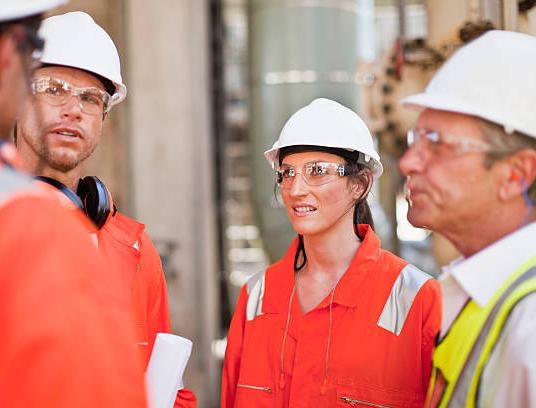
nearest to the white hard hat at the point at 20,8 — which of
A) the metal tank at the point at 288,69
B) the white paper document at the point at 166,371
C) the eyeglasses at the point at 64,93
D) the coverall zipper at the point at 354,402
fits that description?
the white paper document at the point at 166,371

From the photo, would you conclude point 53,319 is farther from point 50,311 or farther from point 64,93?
point 64,93

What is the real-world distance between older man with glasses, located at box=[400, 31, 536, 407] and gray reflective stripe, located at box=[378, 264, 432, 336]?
2.45 ft

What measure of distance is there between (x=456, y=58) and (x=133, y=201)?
511 centimetres

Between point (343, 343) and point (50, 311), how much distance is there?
65.7 inches

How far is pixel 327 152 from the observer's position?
2.80m

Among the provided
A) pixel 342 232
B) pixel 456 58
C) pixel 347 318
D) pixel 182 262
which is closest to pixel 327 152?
pixel 342 232

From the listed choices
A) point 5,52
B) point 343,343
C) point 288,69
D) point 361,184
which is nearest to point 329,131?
point 361,184

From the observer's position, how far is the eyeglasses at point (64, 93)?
8.80 ft

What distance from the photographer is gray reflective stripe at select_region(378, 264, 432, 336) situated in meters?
2.51

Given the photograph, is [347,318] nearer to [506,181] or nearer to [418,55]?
[506,181]

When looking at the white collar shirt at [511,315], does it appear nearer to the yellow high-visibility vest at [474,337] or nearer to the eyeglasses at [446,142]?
the yellow high-visibility vest at [474,337]

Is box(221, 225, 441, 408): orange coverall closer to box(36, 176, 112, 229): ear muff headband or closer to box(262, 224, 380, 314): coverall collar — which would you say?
box(262, 224, 380, 314): coverall collar

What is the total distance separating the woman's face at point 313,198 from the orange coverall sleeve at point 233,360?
0.45m

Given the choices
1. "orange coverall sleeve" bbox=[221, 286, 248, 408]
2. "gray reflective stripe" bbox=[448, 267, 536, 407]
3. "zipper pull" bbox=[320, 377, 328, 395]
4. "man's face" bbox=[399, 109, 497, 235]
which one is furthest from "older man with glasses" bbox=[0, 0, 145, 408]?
"orange coverall sleeve" bbox=[221, 286, 248, 408]
